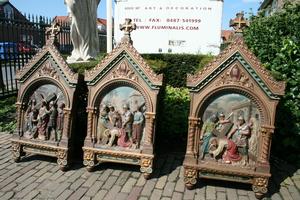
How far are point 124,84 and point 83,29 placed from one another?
15.9 feet

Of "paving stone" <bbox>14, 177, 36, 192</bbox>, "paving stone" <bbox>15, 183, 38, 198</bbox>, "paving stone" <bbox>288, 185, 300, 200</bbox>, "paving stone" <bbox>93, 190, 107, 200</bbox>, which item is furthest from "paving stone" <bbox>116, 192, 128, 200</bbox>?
"paving stone" <bbox>288, 185, 300, 200</bbox>

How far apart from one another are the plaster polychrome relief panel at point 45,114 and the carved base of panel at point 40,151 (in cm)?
11

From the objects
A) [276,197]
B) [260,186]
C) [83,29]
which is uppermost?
[83,29]

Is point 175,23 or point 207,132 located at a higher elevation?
point 175,23

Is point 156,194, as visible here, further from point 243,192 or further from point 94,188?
point 243,192

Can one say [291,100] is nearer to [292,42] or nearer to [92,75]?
[292,42]

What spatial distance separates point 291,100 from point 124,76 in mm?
2508

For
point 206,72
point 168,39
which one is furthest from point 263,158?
point 168,39

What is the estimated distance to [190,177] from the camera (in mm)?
3713

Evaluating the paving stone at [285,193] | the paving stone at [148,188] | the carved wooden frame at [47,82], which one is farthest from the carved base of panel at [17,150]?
the paving stone at [285,193]

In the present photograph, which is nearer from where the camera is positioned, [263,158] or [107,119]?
[263,158]

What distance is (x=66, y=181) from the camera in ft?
12.6

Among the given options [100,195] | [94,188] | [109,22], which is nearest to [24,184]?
[94,188]

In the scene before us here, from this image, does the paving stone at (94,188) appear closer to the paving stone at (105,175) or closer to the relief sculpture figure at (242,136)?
the paving stone at (105,175)
